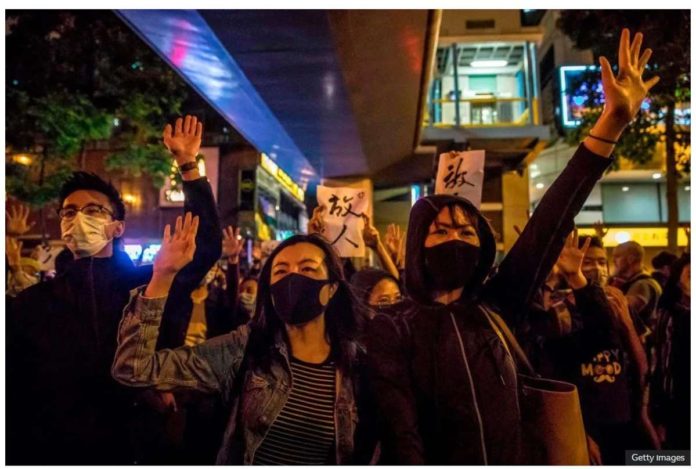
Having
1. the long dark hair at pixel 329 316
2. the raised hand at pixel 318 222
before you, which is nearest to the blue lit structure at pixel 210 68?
the raised hand at pixel 318 222

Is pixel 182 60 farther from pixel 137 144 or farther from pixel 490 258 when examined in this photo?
pixel 137 144

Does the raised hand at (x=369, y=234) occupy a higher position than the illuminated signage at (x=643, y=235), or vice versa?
the illuminated signage at (x=643, y=235)

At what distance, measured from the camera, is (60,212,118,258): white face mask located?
2637 millimetres

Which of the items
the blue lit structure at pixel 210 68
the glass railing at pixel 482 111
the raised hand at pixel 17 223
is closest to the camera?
the raised hand at pixel 17 223

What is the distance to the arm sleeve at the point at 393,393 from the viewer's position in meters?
2.11

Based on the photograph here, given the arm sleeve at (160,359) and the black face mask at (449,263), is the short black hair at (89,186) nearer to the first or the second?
the arm sleeve at (160,359)

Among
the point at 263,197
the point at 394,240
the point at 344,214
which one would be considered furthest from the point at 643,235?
the point at 344,214

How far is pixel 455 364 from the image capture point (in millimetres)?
2168

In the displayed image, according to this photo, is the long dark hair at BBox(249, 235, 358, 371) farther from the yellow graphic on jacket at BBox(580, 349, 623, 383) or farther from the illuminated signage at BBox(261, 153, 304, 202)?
the illuminated signage at BBox(261, 153, 304, 202)

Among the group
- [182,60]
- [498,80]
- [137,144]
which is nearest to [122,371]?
[182,60]

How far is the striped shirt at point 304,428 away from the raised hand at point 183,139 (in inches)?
43.8

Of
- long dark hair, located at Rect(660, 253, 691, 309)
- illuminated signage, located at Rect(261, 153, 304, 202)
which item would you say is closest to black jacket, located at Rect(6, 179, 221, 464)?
long dark hair, located at Rect(660, 253, 691, 309)

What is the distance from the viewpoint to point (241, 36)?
208 inches

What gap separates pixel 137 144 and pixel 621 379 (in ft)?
36.8
